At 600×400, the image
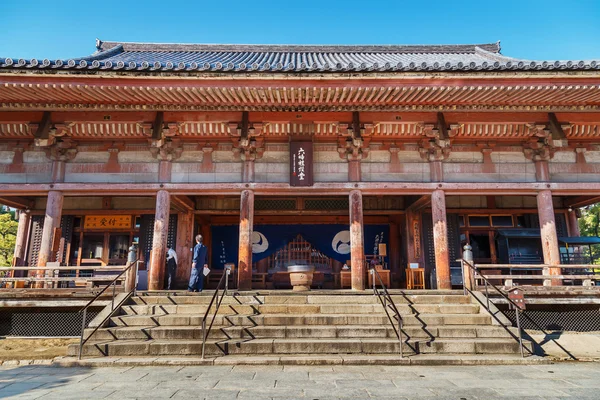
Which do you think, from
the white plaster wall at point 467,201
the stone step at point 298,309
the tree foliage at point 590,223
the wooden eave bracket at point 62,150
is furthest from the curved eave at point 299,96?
the tree foliage at point 590,223

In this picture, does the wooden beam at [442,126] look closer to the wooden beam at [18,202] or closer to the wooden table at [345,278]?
the wooden table at [345,278]

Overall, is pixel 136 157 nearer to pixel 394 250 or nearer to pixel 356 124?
pixel 356 124

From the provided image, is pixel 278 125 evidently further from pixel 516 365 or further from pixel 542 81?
pixel 516 365

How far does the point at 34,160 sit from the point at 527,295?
44.7 ft

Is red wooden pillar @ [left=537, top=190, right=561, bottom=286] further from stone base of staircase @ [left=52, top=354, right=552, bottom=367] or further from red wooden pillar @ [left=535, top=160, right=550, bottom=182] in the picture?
stone base of staircase @ [left=52, top=354, right=552, bottom=367]

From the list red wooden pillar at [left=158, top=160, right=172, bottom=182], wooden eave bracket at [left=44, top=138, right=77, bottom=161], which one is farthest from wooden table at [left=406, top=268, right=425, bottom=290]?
wooden eave bracket at [left=44, top=138, right=77, bottom=161]

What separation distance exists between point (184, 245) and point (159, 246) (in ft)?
10.6

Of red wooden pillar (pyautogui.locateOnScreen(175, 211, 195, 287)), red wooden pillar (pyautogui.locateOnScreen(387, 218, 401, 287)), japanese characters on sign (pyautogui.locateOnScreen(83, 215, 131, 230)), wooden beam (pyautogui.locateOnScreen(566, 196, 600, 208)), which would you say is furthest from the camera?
red wooden pillar (pyautogui.locateOnScreen(387, 218, 401, 287))

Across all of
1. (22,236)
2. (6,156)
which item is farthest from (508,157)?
(22,236)

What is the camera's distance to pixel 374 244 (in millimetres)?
14703

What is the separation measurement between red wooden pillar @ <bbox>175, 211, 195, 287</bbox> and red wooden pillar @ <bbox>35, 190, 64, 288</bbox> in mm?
3927

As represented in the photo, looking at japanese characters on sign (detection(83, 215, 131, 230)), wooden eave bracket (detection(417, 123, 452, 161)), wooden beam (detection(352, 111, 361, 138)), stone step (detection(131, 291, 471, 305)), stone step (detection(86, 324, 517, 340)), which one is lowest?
stone step (detection(86, 324, 517, 340))

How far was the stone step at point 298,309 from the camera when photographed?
802 centimetres

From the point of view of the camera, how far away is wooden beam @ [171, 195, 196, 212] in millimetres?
11433
